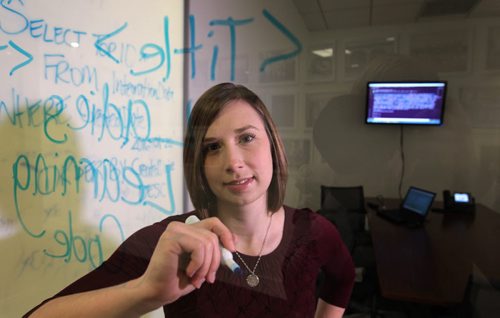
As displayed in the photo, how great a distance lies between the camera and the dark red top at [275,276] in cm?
59

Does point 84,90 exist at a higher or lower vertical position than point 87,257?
higher

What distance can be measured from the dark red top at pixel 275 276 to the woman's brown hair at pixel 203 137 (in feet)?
0.20

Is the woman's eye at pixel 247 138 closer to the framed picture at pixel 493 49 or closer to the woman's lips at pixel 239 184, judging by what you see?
the woman's lips at pixel 239 184

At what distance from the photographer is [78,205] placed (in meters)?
0.80

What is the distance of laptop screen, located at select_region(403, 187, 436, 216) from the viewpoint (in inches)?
30.3

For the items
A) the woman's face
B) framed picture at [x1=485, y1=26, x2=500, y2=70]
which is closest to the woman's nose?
the woman's face

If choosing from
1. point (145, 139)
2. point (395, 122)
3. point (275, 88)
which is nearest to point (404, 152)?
point (395, 122)

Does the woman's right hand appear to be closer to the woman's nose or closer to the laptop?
the woman's nose

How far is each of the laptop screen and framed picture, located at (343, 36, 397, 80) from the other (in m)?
0.34

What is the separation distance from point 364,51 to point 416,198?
0.39 metres

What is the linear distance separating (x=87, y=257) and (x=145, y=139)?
1.17 ft

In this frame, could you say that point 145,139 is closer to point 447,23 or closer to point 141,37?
point 141,37

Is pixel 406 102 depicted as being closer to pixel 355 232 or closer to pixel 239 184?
pixel 355 232

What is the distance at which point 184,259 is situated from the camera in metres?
0.51
